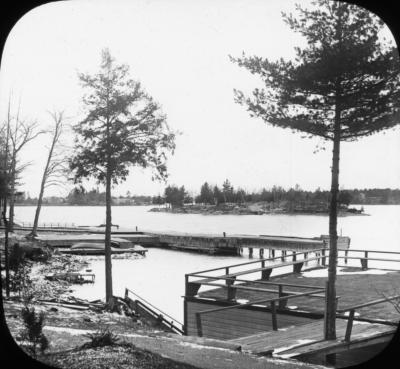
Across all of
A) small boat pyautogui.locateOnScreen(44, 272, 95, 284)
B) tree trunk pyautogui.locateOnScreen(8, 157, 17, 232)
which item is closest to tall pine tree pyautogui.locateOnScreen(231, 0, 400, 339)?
tree trunk pyautogui.locateOnScreen(8, 157, 17, 232)

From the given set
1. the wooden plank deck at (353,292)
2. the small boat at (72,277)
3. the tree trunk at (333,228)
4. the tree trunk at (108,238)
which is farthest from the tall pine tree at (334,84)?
the small boat at (72,277)

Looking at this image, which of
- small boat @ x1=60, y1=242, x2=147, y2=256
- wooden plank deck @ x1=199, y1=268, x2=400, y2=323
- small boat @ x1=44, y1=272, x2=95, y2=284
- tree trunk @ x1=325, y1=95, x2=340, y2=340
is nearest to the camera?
tree trunk @ x1=325, y1=95, x2=340, y2=340

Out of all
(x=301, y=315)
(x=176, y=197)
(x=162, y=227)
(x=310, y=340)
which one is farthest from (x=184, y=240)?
(x=310, y=340)

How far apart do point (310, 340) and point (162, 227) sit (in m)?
6.17

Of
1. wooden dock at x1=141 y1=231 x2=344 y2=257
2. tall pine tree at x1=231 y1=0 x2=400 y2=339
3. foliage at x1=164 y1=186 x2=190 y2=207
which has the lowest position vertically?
wooden dock at x1=141 y1=231 x2=344 y2=257

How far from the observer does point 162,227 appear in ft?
45.8

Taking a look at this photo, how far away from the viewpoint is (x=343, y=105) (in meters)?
9.17

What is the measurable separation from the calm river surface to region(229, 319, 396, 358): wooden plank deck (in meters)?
2.16

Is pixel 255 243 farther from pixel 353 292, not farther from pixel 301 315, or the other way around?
pixel 301 315

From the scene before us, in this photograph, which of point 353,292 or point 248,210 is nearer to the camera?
point 353,292

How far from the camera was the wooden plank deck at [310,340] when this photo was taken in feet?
27.1

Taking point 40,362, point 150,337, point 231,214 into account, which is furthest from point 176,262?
point 40,362

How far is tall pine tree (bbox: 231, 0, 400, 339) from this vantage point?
28.6 ft

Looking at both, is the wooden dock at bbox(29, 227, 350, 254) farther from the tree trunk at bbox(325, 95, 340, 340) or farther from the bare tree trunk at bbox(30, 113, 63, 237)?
the tree trunk at bbox(325, 95, 340, 340)
